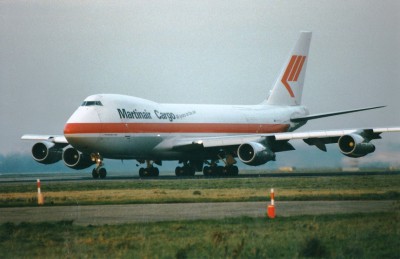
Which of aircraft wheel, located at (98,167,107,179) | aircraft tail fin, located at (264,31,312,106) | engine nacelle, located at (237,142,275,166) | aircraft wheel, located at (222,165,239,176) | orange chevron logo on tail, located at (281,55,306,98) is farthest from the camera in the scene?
orange chevron logo on tail, located at (281,55,306,98)

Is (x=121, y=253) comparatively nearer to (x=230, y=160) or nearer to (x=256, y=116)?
(x=230, y=160)

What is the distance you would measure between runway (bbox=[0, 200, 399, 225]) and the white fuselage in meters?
20.6

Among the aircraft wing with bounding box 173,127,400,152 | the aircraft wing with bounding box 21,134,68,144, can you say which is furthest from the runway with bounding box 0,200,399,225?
the aircraft wing with bounding box 21,134,68,144

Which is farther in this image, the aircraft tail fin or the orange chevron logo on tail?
the orange chevron logo on tail

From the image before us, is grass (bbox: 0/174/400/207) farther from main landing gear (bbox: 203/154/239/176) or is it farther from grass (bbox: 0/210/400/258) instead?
main landing gear (bbox: 203/154/239/176)

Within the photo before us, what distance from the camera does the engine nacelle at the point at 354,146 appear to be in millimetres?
45500

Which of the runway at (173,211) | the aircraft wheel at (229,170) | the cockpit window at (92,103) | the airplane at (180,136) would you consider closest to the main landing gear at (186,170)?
the airplane at (180,136)

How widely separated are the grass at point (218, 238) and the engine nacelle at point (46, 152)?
33.8 m

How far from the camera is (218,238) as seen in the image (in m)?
16.7

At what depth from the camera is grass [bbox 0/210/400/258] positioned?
1528cm

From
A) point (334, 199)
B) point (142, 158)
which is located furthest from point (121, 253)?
point (142, 158)

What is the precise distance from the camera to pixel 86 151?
156 feet

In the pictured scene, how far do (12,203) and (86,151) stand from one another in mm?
18785

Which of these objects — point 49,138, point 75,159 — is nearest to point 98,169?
point 75,159
